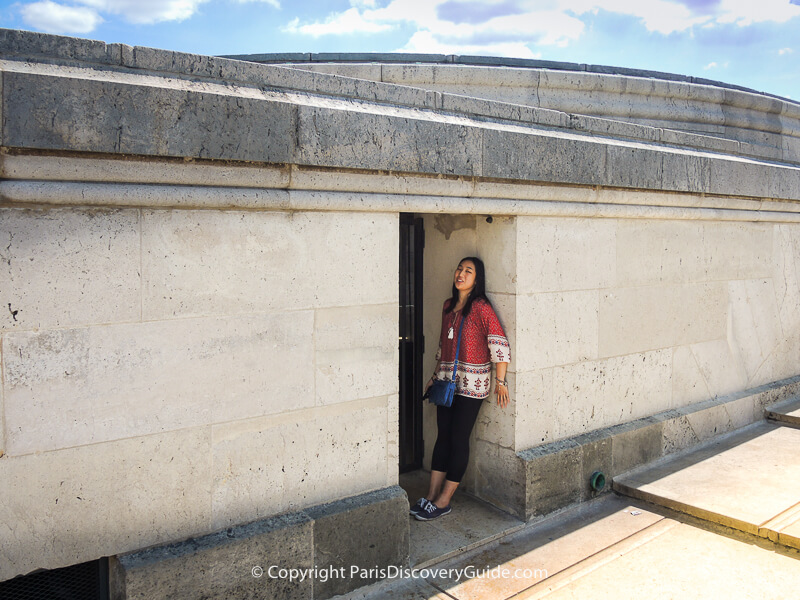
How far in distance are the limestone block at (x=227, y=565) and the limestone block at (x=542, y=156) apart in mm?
2338

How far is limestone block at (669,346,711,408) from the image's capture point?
575cm

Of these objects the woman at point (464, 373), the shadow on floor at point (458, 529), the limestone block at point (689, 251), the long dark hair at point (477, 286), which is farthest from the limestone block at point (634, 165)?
the shadow on floor at point (458, 529)

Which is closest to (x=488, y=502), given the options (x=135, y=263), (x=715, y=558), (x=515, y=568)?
(x=515, y=568)

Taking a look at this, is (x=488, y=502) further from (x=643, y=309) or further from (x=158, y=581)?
(x=158, y=581)

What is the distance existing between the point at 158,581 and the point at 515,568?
2.02 m

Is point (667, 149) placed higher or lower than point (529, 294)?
higher

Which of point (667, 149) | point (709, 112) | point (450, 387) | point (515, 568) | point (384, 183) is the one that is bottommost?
point (515, 568)

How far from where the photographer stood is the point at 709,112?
7.45 meters

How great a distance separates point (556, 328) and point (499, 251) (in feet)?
2.30

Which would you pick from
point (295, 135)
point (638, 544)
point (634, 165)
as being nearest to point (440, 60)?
point (634, 165)

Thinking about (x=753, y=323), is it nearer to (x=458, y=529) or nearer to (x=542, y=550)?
(x=542, y=550)

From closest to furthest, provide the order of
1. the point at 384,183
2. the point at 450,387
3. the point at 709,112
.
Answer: the point at 384,183 → the point at 450,387 → the point at 709,112

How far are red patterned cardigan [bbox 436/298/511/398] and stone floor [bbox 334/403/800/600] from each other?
897 millimetres

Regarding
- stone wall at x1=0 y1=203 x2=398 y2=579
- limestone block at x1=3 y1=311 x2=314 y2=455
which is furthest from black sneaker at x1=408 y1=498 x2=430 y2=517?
limestone block at x1=3 y1=311 x2=314 y2=455
